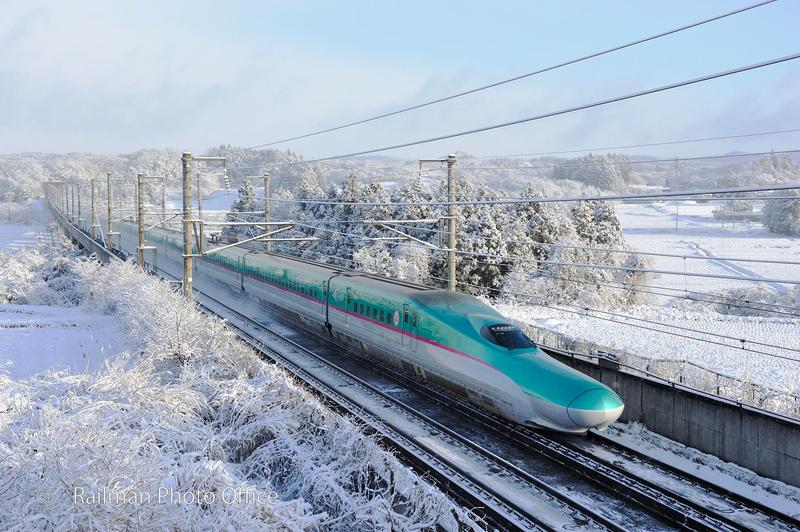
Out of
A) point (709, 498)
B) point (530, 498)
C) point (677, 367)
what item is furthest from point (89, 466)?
point (677, 367)

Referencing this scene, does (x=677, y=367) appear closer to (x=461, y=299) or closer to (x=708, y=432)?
(x=708, y=432)

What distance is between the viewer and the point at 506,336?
15281mm

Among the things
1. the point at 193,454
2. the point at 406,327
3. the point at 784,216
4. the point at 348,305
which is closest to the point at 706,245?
the point at 784,216

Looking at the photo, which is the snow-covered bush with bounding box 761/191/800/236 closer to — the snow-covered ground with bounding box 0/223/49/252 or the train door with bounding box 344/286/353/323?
the train door with bounding box 344/286/353/323

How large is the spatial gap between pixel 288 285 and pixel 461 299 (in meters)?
12.0

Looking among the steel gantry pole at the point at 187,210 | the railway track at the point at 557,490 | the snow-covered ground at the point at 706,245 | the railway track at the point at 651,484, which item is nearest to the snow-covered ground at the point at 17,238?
the steel gantry pole at the point at 187,210

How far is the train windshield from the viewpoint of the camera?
1517cm

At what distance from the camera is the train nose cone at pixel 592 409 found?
13281 mm

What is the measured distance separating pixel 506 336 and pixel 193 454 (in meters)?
7.62

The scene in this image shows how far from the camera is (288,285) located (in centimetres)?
2775

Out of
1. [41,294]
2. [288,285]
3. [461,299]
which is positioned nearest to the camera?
[461,299]

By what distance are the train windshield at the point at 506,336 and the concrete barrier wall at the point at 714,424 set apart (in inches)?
135

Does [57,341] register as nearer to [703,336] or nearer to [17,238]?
[703,336]

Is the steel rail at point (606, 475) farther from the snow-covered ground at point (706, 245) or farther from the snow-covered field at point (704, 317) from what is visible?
the snow-covered ground at point (706, 245)
